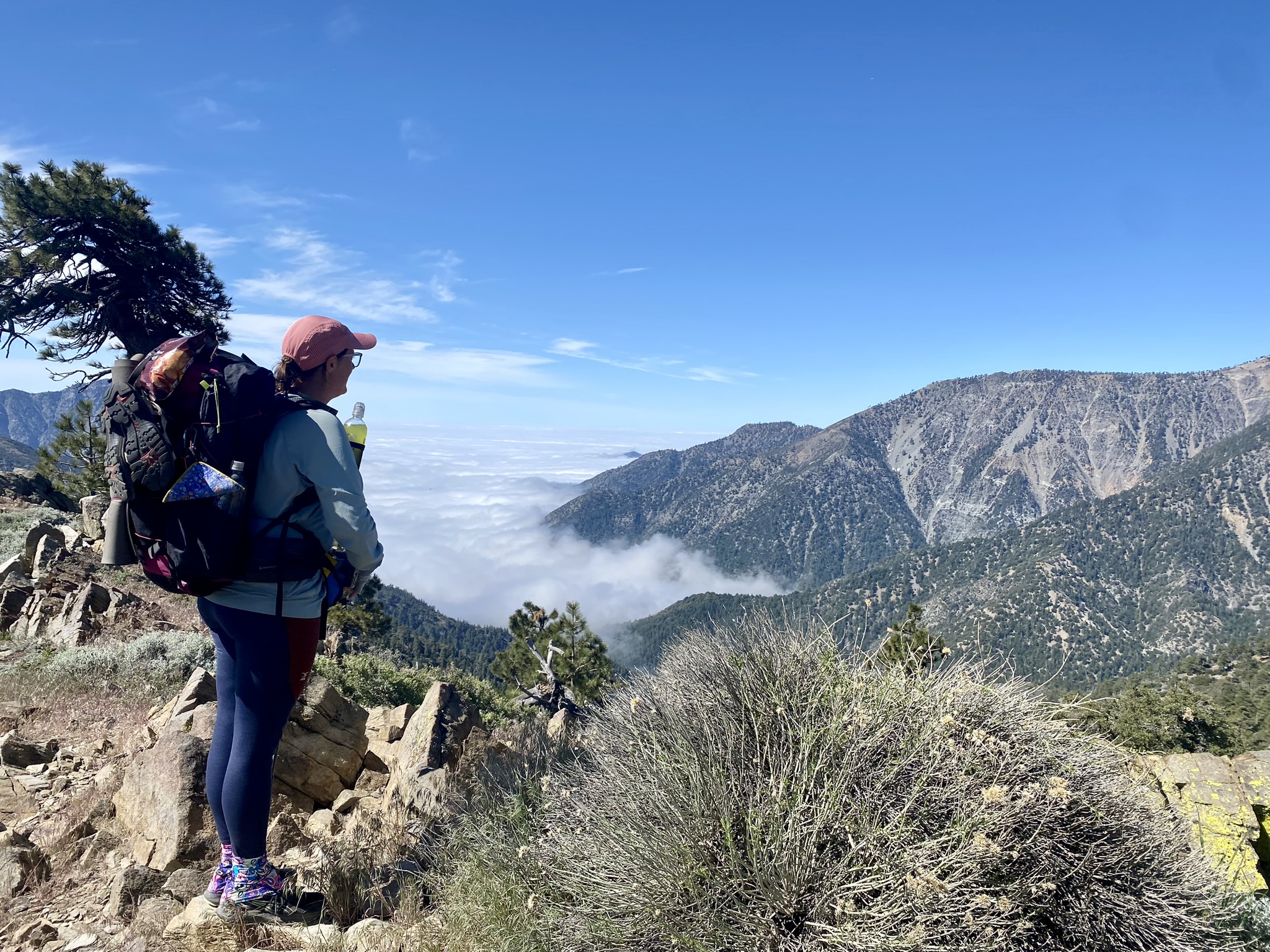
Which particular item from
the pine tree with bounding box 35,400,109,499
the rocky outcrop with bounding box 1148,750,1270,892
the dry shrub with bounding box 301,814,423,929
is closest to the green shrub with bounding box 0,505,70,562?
the pine tree with bounding box 35,400,109,499

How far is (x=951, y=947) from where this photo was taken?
1832 millimetres

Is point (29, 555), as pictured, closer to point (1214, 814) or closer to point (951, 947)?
point (951, 947)

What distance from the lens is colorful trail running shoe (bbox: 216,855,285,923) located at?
2387mm

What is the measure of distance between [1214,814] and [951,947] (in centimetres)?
309

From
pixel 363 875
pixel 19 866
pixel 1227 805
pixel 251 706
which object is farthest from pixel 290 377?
pixel 1227 805

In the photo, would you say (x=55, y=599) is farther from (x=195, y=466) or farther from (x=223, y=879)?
(x=195, y=466)

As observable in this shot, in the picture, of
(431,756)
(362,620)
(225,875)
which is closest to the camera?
(225,875)

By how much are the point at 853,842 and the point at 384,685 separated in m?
6.88

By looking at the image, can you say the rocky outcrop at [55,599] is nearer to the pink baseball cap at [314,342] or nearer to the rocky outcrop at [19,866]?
the rocky outcrop at [19,866]

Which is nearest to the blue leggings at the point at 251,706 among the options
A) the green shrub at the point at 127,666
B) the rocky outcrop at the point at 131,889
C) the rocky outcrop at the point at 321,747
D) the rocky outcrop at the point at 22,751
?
the rocky outcrop at the point at 131,889

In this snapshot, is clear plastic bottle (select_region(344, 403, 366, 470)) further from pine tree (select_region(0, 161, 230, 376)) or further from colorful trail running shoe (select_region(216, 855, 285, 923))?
pine tree (select_region(0, 161, 230, 376))

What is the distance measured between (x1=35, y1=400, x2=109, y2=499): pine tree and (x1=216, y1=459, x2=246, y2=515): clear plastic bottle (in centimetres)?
1345

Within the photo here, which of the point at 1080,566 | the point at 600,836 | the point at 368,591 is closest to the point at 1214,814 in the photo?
the point at 600,836

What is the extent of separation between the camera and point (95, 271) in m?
15.4
